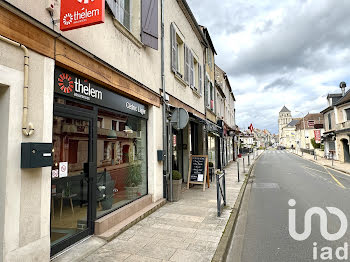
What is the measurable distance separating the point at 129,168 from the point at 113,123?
1.33m

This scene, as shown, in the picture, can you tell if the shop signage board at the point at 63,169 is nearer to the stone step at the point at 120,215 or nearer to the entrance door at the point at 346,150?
the stone step at the point at 120,215

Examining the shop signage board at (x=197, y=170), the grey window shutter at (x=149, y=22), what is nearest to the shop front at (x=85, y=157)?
the grey window shutter at (x=149, y=22)

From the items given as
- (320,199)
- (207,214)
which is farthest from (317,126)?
(207,214)

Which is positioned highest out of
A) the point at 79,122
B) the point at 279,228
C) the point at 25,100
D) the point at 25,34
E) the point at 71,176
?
the point at 25,34

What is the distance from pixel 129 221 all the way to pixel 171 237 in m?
1.08

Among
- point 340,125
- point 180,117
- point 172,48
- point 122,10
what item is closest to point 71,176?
point 180,117

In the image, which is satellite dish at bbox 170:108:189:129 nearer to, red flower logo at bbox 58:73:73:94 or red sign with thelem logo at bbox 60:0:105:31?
red flower logo at bbox 58:73:73:94

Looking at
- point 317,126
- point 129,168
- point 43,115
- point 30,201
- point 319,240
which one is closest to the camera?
point 30,201

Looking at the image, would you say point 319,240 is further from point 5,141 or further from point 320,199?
point 5,141

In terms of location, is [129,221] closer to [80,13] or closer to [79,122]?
[79,122]

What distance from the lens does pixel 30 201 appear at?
299cm

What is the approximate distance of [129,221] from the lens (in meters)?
4.94

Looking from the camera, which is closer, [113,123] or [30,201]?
[30,201]

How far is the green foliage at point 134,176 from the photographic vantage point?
580 centimetres
